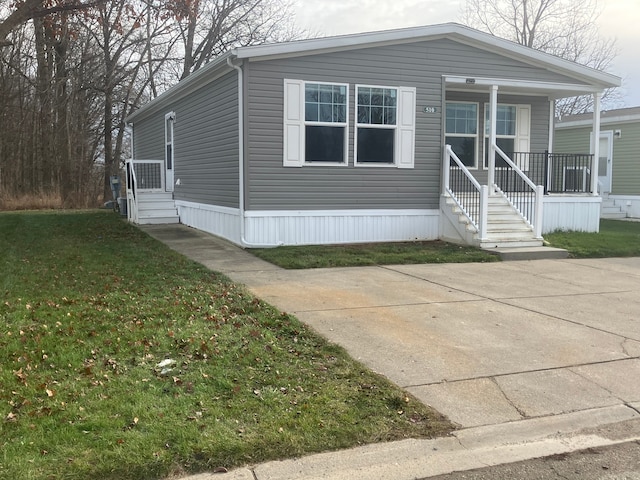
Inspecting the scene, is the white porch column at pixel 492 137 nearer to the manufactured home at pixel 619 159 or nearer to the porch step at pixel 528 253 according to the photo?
the porch step at pixel 528 253

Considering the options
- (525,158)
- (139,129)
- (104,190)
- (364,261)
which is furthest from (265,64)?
(104,190)

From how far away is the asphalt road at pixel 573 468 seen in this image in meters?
3.16

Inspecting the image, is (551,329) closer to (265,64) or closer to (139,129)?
(265,64)

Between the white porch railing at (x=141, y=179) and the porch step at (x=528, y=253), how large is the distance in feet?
33.2

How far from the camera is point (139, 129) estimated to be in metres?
22.6

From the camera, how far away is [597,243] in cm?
1207

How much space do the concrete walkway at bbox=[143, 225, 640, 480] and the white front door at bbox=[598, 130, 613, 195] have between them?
40.1ft

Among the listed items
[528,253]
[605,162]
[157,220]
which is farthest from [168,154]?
[605,162]

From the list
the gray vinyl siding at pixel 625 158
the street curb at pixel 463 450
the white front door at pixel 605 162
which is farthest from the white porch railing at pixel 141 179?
the gray vinyl siding at pixel 625 158

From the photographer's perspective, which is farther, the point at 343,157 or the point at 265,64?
Result: the point at 343,157

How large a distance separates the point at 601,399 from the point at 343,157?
8252mm

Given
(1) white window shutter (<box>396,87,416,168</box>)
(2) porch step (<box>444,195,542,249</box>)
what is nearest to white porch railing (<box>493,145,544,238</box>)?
(2) porch step (<box>444,195,542,249</box>)

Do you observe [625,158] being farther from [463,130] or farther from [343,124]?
[343,124]

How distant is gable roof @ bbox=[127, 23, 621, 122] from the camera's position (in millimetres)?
10805
